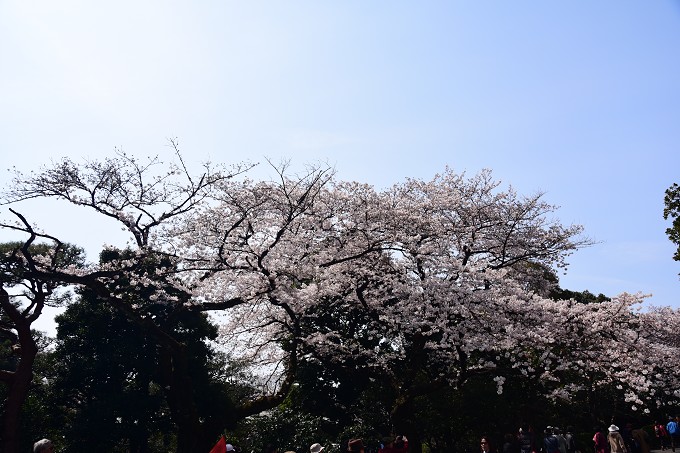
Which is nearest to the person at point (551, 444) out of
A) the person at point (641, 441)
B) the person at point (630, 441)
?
the person at point (641, 441)

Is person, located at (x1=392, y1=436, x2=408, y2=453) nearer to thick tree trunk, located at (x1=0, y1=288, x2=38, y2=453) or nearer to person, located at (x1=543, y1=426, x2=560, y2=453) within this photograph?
person, located at (x1=543, y1=426, x2=560, y2=453)

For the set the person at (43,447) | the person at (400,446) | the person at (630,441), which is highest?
the person at (43,447)

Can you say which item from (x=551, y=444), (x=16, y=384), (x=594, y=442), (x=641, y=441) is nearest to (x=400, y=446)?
(x=551, y=444)

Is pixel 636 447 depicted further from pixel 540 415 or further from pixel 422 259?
pixel 540 415

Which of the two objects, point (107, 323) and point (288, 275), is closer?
point (288, 275)

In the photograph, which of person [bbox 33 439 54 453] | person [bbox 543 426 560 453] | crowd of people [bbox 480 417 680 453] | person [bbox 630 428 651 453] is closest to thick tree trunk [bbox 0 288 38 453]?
person [bbox 33 439 54 453]

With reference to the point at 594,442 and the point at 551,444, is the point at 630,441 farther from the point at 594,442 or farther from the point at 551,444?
the point at 551,444

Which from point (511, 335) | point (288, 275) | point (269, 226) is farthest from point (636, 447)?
point (269, 226)

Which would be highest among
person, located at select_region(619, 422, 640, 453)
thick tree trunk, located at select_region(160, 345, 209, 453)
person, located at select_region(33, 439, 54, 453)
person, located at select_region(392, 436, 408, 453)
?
thick tree trunk, located at select_region(160, 345, 209, 453)

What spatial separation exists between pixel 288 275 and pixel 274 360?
6.55 meters

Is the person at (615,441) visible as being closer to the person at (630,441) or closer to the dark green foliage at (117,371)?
the person at (630,441)

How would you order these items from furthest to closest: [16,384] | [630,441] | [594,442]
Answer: [630,441] → [16,384] → [594,442]

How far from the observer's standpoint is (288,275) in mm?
15133

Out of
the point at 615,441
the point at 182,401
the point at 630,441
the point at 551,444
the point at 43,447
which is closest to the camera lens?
the point at 43,447
